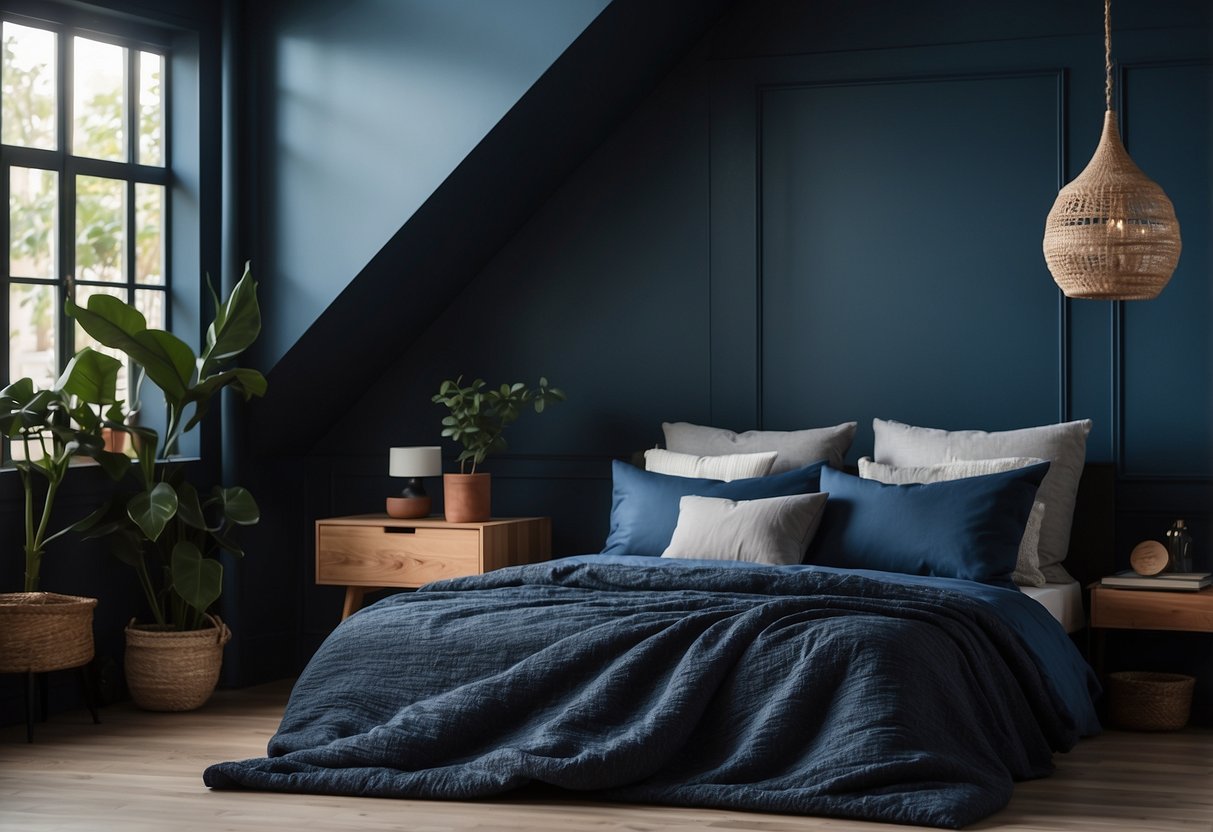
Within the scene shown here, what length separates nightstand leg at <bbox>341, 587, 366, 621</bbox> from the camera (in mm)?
5738

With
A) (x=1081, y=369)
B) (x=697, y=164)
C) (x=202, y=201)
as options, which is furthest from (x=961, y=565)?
(x=202, y=201)

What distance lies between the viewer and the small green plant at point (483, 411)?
568 centimetres

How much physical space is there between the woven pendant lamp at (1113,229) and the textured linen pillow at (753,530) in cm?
107

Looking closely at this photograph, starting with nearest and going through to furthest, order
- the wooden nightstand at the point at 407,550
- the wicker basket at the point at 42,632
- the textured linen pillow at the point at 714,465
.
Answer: the wicker basket at the point at 42,632, the textured linen pillow at the point at 714,465, the wooden nightstand at the point at 407,550

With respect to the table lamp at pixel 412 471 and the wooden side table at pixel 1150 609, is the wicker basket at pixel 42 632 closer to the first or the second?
the table lamp at pixel 412 471

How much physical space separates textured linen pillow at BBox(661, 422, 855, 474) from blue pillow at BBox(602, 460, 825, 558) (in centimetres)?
9

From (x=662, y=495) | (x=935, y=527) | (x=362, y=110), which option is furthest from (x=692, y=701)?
(x=362, y=110)

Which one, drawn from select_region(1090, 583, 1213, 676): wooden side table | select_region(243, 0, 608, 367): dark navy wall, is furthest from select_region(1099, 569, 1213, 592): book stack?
select_region(243, 0, 608, 367): dark navy wall

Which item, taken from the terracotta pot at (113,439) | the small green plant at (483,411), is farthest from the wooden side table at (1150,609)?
the terracotta pot at (113,439)

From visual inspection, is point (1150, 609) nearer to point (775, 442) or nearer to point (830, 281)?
point (775, 442)

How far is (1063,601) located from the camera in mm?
4914

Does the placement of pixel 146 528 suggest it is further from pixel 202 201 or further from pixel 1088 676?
pixel 1088 676

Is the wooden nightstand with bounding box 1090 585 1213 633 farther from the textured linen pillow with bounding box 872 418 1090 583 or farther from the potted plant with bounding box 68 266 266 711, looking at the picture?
the potted plant with bounding box 68 266 266 711

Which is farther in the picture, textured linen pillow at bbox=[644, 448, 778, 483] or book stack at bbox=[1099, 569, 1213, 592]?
textured linen pillow at bbox=[644, 448, 778, 483]
